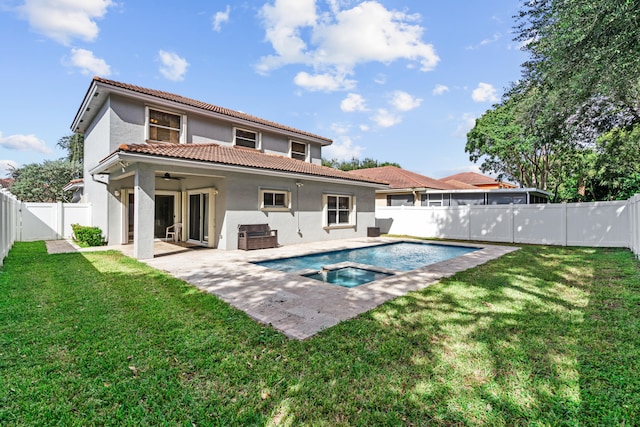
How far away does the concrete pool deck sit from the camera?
4.68m

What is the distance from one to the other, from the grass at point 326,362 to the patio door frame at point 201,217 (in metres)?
7.00

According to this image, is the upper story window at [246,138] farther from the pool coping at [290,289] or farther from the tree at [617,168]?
the tree at [617,168]

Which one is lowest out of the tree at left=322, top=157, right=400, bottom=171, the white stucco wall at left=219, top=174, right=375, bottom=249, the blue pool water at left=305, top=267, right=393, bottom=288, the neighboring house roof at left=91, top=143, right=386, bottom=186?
the blue pool water at left=305, top=267, right=393, bottom=288

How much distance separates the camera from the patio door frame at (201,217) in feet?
41.8

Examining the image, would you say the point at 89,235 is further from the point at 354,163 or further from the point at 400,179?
the point at 354,163


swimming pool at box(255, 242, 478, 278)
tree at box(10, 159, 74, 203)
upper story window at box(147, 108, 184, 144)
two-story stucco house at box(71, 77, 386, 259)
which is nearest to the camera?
swimming pool at box(255, 242, 478, 278)

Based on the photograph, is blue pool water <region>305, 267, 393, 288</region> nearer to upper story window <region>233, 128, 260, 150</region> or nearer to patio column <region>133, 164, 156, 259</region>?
patio column <region>133, 164, 156, 259</region>

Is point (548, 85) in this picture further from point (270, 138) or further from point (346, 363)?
point (270, 138)

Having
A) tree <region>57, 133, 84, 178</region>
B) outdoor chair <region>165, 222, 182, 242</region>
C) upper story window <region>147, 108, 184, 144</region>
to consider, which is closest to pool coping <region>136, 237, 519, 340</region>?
outdoor chair <region>165, 222, 182, 242</region>

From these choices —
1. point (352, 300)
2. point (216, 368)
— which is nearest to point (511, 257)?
point (352, 300)

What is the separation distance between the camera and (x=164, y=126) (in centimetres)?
1355

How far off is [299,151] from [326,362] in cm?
1743

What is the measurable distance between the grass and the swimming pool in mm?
4170

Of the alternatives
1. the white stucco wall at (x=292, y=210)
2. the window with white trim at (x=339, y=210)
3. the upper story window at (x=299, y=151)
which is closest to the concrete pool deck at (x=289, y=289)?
the white stucco wall at (x=292, y=210)
